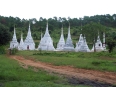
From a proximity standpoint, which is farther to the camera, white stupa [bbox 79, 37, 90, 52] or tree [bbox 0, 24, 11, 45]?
white stupa [bbox 79, 37, 90, 52]

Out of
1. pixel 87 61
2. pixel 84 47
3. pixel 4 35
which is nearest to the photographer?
pixel 87 61

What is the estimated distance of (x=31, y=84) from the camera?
46.7ft

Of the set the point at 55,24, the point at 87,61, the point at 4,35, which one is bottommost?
the point at 87,61

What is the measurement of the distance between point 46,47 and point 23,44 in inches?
270

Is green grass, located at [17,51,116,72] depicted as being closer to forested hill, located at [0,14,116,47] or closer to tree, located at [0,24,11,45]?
tree, located at [0,24,11,45]

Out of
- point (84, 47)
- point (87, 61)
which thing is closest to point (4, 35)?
point (84, 47)

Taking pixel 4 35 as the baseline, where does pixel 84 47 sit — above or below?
below

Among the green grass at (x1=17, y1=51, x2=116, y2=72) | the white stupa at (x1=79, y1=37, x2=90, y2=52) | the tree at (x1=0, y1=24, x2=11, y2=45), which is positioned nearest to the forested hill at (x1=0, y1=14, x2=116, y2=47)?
the white stupa at (x1=79, y1=37, x2=90, y2=52)

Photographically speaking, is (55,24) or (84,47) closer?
(84,47)

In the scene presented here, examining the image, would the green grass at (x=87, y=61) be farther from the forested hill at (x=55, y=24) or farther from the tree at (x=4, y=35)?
the forested hill at (x=55, y=24)

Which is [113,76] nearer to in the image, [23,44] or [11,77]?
[11,77]

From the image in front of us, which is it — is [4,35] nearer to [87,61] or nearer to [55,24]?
[87,61]

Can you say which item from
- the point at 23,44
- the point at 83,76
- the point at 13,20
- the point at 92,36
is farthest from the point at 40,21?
the point at 83,76

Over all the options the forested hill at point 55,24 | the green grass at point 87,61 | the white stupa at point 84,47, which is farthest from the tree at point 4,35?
the forested hill at point 55,24
